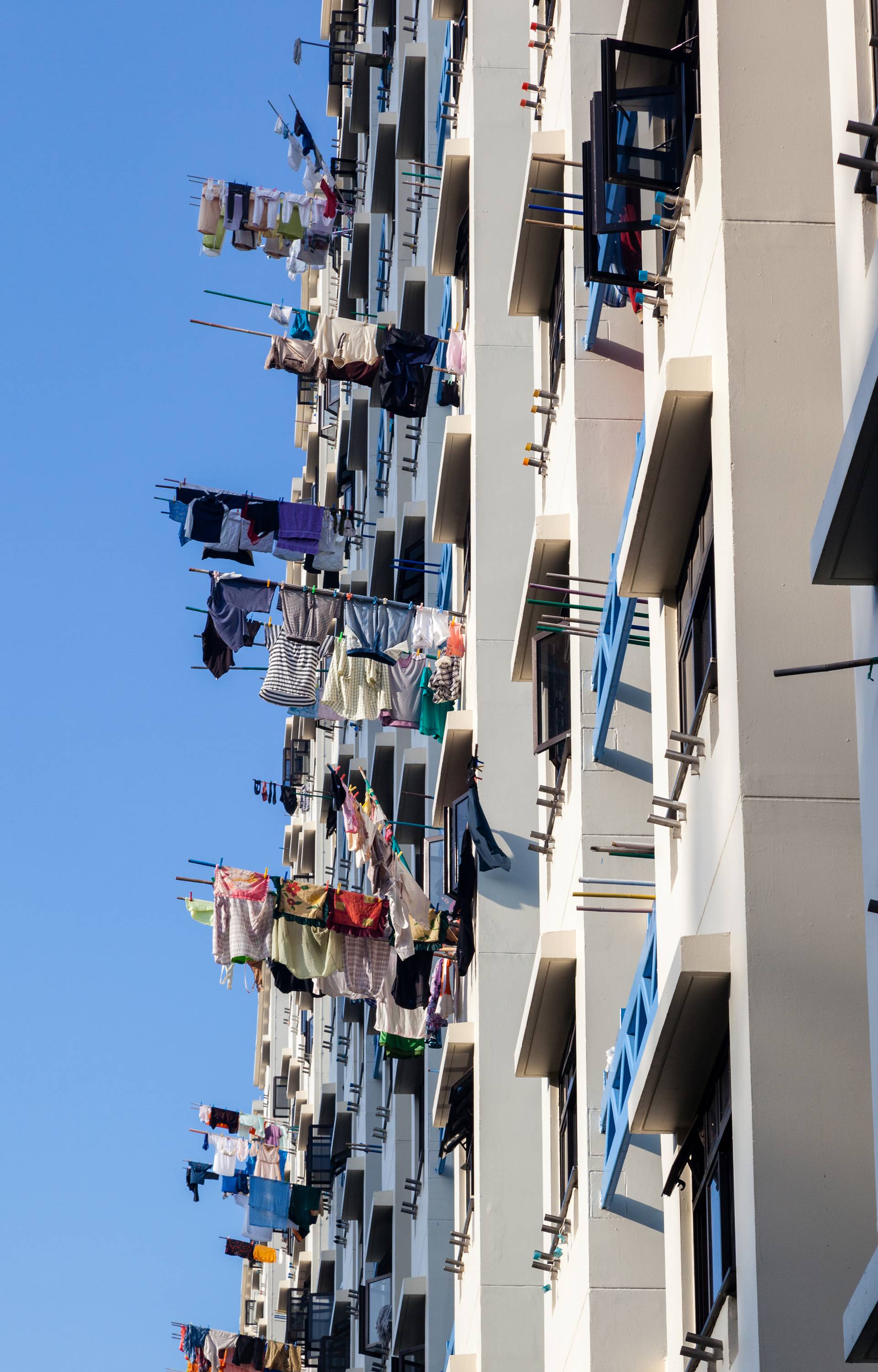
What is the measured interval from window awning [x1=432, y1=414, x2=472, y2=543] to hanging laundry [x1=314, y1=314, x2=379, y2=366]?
3.80m

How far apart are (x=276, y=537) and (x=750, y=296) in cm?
1721

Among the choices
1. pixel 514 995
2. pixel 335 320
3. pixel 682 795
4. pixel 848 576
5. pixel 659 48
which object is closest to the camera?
pixel 848 576

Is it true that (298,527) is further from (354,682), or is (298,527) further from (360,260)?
(360,260)

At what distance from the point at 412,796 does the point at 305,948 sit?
6.53 metres

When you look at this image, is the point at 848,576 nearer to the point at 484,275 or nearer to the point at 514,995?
the point at 514,995

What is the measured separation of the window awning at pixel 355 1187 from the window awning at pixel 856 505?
32258 millimetres

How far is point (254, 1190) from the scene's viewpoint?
142ft

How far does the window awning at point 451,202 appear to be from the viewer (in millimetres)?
26812

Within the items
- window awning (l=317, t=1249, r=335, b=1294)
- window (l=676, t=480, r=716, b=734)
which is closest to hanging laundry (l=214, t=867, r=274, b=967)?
window (l=676, t=480, r=716, b=734)

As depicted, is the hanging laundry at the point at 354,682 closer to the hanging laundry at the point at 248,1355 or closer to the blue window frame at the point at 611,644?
the blue window frame at the point at 611,644

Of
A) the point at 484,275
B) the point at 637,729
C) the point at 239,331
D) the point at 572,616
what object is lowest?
the point at 637,729

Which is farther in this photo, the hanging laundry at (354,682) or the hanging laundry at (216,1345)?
the hanging laundry at (216,1345)

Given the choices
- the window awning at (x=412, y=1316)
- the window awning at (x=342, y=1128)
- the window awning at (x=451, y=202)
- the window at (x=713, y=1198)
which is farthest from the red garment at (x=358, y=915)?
the window at (x=713, y=1198)

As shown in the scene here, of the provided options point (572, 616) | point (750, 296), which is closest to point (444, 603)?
point (572, 616)
